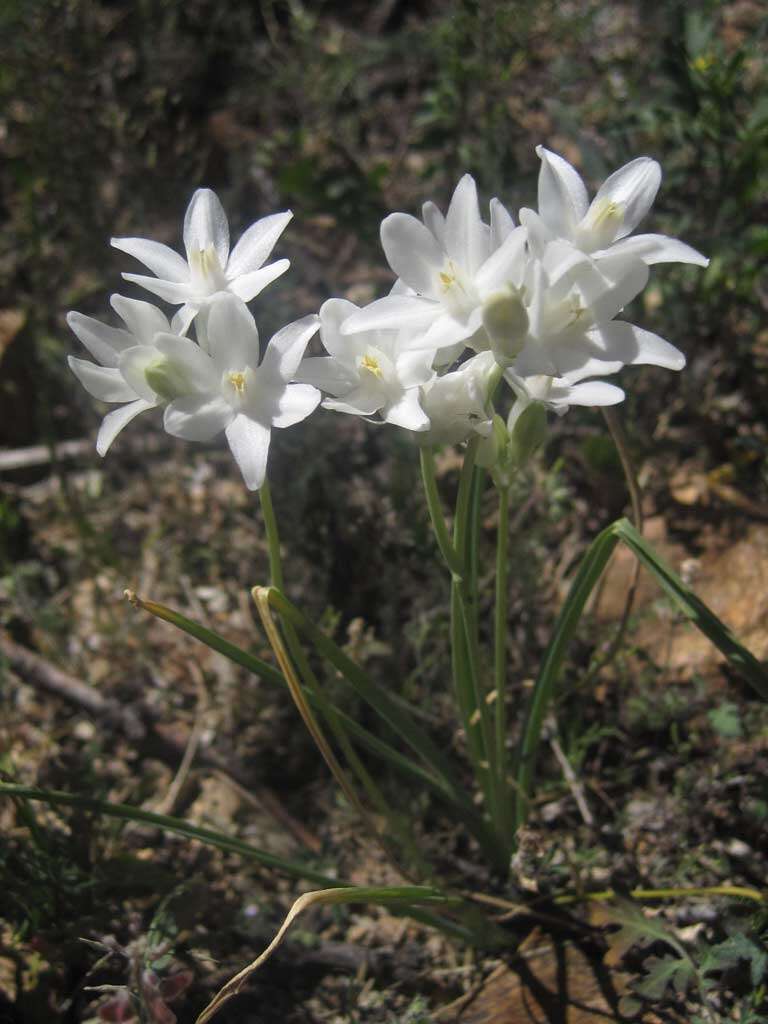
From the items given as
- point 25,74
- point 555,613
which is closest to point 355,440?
point 555,613

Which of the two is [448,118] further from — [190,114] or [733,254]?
[190,114]

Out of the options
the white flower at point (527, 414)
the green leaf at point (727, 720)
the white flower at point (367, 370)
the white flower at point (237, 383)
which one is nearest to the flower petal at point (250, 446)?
the white flower at point (237, 383)

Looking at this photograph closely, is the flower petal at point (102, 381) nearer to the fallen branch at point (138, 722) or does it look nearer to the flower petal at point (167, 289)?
the flower petal at point (167, 289)

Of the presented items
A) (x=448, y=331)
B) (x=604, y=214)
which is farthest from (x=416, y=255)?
(x=604, y=214)

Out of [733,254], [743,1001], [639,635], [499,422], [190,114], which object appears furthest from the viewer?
[190,114]

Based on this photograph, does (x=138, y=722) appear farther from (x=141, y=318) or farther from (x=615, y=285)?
(x=615, y=285)

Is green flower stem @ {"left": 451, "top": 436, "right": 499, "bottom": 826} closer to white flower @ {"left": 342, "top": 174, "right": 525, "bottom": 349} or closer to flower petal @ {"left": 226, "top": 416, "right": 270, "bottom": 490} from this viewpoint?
white flower @ {"left": 342, "top": 174, "right": 525, "bottom": 349}

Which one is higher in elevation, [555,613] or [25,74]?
[25,74]

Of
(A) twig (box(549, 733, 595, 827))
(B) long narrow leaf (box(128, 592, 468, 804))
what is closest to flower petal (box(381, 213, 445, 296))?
(B) long narrow leaf (box(128, 592, 468, 804))
